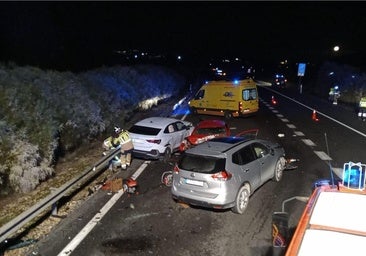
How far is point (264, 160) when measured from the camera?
10.9 m

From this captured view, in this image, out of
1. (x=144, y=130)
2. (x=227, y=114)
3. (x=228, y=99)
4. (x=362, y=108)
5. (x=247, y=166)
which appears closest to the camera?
(x=247, y=166)

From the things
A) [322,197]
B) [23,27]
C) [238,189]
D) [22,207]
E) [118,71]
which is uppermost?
[23,27]

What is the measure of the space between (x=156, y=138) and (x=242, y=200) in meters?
5.22

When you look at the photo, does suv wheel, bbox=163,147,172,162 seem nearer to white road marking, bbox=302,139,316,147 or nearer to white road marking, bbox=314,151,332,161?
white road marking, bbox=314,151,332,161

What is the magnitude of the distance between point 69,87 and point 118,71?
1204 cm

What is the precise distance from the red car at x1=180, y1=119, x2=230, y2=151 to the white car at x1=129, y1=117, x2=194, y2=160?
44 cm

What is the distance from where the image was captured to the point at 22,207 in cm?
1052

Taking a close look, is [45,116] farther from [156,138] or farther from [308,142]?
[308,142]

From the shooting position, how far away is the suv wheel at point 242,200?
31.1ft

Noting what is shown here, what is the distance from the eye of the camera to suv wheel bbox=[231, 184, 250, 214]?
9.49 meters

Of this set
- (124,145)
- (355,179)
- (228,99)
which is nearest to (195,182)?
(355,179)

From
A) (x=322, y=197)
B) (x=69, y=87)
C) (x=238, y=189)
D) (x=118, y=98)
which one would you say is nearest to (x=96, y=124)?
(x=69, y=87)

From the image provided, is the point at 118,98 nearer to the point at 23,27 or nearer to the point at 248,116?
the point at 248,116

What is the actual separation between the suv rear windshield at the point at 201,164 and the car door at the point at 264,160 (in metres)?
1.73
